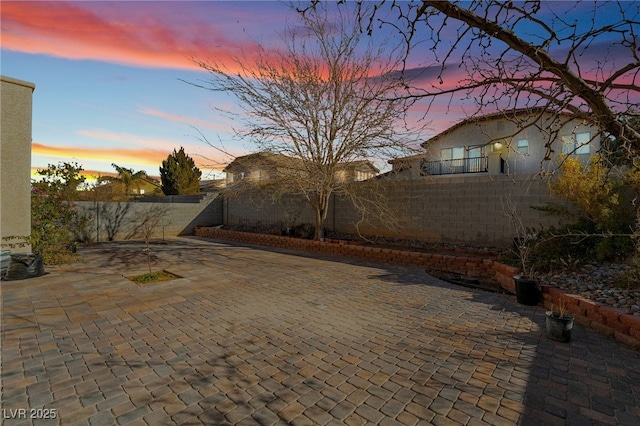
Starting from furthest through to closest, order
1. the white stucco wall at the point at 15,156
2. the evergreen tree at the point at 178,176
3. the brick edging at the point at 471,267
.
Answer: the evergreen tree at the point at 178,176 < the white stucco wall at the point at 15,156 < the brick edging at the point at 471,267

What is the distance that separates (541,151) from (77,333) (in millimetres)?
19668

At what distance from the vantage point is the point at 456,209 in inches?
337

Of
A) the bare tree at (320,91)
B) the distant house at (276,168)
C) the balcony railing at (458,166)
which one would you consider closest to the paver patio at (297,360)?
the distant house at (276,168)

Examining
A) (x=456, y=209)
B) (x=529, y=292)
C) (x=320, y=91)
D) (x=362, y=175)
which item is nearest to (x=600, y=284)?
(x=529, y=292)

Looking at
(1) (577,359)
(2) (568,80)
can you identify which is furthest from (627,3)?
(1) (577,359)

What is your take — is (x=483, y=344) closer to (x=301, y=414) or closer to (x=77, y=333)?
(x=301, y=414)

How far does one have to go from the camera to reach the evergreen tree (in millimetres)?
25906

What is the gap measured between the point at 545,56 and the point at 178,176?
27843mm

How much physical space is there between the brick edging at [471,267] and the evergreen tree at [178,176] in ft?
42.0

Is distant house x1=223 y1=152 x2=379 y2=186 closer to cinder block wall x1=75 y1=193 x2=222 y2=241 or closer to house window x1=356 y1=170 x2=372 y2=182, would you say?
house window x1=356 y1=170 x2=372 y2=182

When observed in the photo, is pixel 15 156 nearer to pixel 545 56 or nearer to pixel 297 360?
pixel 297 360

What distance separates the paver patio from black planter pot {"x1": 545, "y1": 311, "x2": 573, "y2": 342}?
0.36 feet

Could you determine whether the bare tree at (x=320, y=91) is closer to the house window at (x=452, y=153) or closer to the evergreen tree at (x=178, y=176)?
the house window at (x=452, y=153)

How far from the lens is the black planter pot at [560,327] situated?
3.45m
